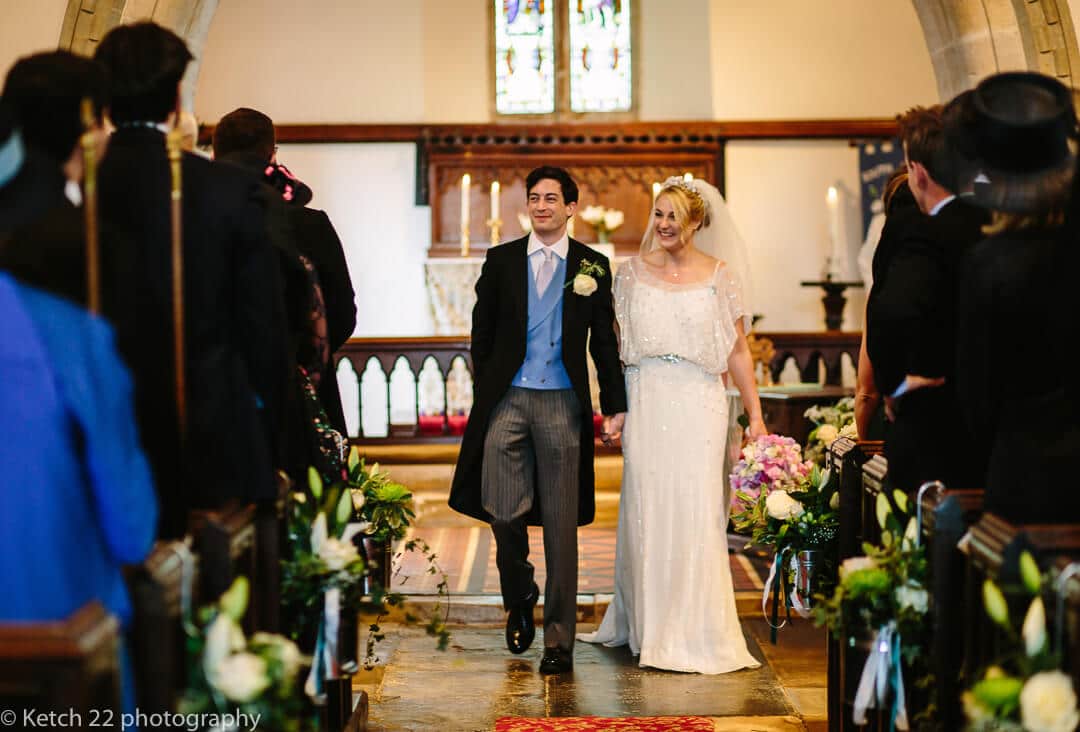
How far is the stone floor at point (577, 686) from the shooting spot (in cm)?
470

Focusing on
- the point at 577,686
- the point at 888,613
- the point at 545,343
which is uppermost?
the point at 545,343

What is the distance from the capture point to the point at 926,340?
3410 millimetres

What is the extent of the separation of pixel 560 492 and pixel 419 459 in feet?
13.6

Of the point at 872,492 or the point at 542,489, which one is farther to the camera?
the point at 542,489

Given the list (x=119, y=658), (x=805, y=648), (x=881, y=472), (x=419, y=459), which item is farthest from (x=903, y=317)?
(x=419, y=459)

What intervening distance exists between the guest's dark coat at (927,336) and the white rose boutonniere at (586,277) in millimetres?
1845

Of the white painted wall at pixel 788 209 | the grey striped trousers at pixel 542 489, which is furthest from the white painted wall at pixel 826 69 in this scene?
the grey striped trousers at pixel 542 489

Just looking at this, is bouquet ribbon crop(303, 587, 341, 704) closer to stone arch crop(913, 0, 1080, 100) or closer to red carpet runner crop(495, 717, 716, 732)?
red carpet runner crop(495, 717, 716, 732)

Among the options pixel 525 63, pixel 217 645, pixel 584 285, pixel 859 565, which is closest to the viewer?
pixel 217 645

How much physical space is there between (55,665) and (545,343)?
10.9 feet

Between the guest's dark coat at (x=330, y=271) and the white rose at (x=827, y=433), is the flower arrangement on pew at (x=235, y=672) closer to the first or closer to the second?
the guest's dark coat at (x=330, y=271)

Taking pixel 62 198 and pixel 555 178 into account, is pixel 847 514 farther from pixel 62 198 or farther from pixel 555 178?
pixel 62 198

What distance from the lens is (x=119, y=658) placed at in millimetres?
2354

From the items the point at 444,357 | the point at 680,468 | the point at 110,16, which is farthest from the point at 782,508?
the point at 444,357
